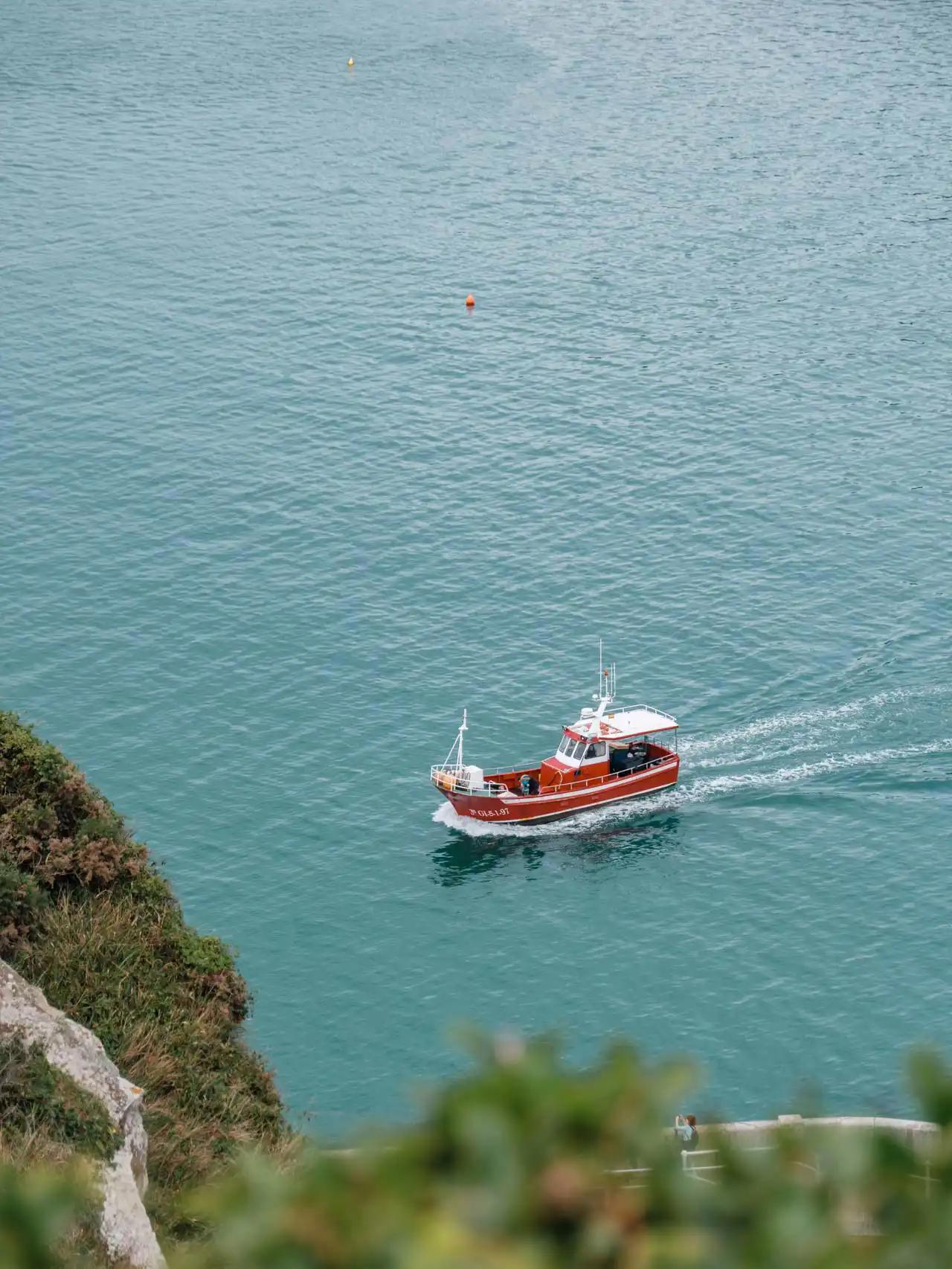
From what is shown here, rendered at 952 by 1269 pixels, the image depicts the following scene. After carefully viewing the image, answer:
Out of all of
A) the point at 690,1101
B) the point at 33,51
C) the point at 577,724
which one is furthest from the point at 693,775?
the point at 33,51

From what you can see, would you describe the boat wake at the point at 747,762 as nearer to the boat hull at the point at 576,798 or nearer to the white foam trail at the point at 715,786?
the white foam trail at the point at 715,786

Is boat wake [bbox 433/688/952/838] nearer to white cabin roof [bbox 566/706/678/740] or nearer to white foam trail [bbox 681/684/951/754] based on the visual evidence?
white foam trail [bbox 681/684/951/754]

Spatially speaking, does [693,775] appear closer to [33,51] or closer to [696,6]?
[33,51]

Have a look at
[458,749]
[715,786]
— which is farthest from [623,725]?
[458,749]

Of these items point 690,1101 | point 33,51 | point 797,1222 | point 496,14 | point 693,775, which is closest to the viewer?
point 797,1222

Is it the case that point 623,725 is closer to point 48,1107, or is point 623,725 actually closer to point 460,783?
point 460,783

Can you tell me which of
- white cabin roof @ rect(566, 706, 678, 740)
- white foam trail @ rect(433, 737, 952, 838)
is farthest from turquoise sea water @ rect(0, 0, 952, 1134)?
white cabin roof @ rect(566, 706, 678, 740)
